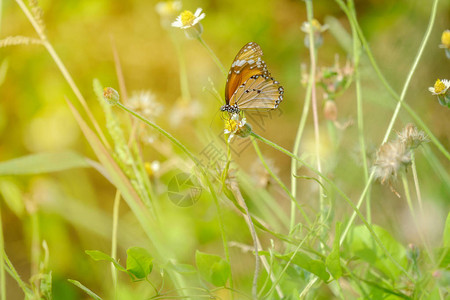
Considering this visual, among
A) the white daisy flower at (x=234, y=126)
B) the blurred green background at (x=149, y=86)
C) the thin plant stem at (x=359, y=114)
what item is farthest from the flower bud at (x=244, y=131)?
the blurred green background at (x=149, y=86)

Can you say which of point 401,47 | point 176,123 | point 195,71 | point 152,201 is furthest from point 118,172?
point 195,71

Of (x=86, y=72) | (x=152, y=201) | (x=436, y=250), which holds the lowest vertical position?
(x=436, y=250)

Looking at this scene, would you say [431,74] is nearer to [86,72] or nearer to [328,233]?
[328,233]

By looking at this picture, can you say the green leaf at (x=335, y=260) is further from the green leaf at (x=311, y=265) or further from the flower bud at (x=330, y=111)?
the flower bud at (x=330, y=111)

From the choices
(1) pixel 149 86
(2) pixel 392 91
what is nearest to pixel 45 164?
(2) pixel 392 91

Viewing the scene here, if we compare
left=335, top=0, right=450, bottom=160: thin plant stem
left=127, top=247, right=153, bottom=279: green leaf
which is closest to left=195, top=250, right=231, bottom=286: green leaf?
left=127, top=247, right=153, bottom=279: green leaf

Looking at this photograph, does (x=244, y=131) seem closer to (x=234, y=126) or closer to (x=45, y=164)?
(x=234, y=126)
